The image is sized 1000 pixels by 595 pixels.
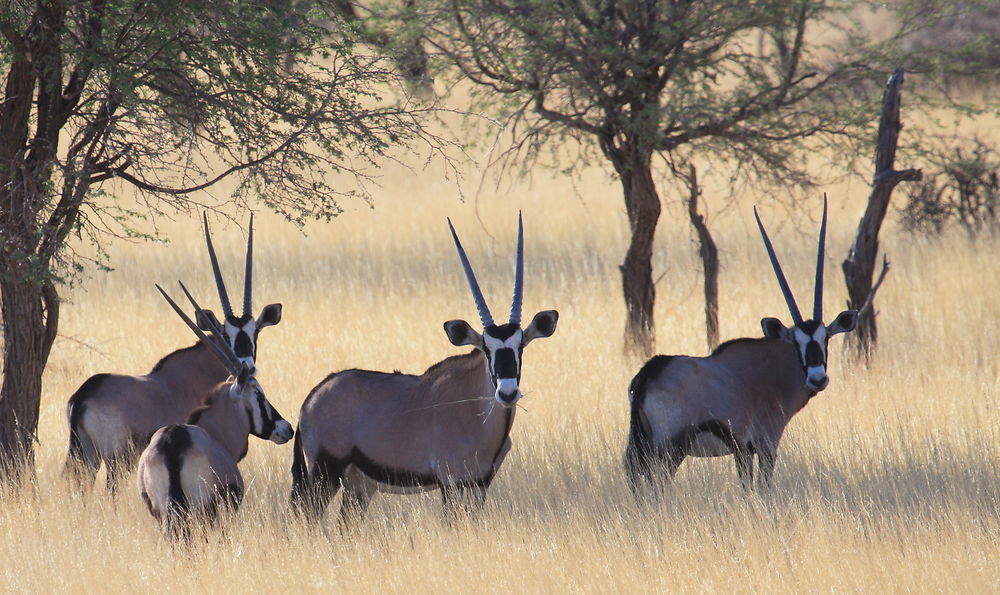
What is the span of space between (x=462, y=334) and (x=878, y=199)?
632cm

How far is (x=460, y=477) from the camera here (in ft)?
20.7

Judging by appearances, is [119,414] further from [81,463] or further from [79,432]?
[81,463]

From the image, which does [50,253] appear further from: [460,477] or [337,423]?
[460,477]

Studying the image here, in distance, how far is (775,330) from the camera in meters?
7.30

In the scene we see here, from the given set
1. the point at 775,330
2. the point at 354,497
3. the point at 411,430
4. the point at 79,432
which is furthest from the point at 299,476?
the point at 775,330

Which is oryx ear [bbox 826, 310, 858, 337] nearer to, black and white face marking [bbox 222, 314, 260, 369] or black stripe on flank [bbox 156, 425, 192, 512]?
black and white face marking [bbox 222, 314, 260, 369]

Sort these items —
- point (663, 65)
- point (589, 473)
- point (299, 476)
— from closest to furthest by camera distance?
point (299, 476) → point (589, 473) → point (663, 65)

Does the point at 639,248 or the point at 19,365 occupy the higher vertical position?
the point at 639,248

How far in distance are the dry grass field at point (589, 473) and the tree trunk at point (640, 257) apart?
434 millimetres

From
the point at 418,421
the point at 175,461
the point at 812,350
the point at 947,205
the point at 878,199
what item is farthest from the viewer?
the point at 947,205

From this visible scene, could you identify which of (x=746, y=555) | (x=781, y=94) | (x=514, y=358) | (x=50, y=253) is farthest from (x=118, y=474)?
(x=781, y=94)

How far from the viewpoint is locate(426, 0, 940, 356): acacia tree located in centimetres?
1177

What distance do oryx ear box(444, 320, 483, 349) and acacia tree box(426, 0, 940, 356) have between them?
18.4 ft

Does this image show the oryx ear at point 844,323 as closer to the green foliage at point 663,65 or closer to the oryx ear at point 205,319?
the oryx ear at point 205,319
